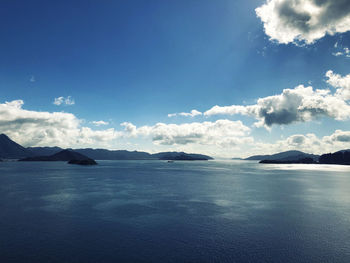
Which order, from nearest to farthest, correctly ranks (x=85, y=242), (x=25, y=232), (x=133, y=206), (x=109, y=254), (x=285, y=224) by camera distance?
(x=109, y=254) < (x=85, y=242) < (x=25, y=232) < (x=285, y=224) < (x=133, y=206)

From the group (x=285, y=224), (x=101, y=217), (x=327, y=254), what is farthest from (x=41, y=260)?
(x=285, y=224)

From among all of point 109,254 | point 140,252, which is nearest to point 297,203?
point 140,252

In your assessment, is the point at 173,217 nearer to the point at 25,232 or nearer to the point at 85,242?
the point at 85,242

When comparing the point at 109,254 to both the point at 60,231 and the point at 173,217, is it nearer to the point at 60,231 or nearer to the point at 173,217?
the point at 60,231

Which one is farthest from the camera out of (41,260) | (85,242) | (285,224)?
(285,224)

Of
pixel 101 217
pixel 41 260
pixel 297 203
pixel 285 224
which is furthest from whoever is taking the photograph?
pixel 297 203

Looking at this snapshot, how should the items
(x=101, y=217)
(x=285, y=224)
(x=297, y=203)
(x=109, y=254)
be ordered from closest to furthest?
1. (x=109, y=254)
2. (x=285, y=224)
3. (x=101, y=217)
4. (x=297, y=203)

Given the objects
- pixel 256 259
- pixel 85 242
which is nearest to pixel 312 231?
pixel 256 259

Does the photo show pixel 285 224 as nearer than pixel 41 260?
No

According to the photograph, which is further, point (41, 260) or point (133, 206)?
point (133, 206)
